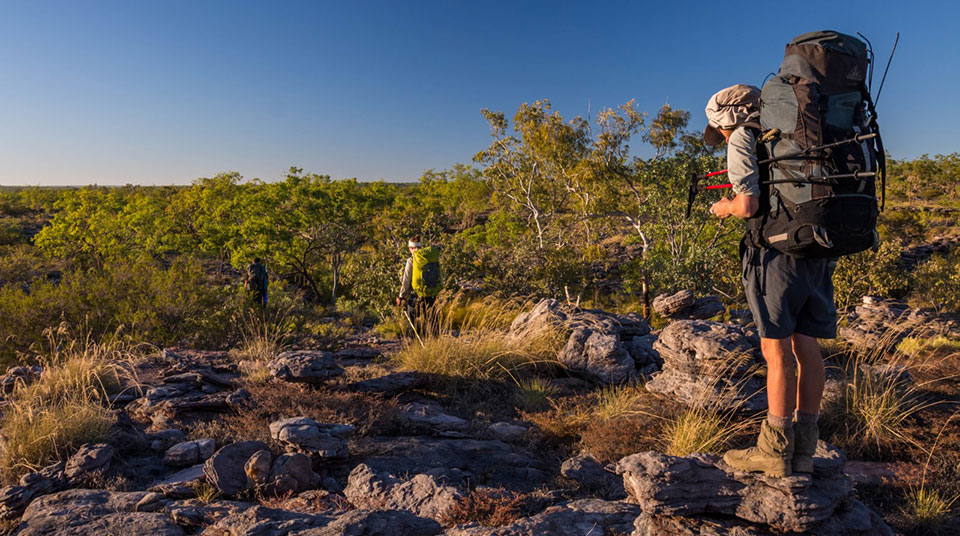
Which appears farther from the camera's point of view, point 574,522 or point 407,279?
point 407,279

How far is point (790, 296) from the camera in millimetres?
2338

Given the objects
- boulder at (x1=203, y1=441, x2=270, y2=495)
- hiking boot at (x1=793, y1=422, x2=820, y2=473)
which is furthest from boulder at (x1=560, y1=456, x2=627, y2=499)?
boulder at (x1=203, y1=441, x2=270, y2=495)

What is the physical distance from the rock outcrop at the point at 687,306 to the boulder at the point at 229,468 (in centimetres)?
673

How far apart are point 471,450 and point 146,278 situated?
6844 millimetres

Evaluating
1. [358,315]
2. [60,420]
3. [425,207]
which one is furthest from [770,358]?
[425,207]

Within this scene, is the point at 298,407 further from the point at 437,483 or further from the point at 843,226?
the point at 843,226

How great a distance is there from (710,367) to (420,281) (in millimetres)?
4354

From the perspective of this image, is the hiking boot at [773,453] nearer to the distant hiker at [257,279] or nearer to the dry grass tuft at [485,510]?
the dry grass tuft at [485,510]

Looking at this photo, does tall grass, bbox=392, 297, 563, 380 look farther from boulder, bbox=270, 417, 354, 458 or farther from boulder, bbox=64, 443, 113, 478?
boulder, bbox=64, 443, 113, 478

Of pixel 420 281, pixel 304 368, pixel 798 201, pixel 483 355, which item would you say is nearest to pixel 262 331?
pixel 420 281

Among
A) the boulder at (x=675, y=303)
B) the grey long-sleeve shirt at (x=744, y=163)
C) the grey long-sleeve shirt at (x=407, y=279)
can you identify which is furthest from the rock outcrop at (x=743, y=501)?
the boulder at (x=675, y=303)

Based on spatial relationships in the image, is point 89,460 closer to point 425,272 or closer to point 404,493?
point 404,493

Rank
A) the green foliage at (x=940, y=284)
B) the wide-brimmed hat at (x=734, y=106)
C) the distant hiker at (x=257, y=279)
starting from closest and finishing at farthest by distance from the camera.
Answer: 1. the wide-brimmed hat at (x=734, y=106)
2. the distant hiker at (x=257, y=279)
3. the green foliage at (x=940, y=284)

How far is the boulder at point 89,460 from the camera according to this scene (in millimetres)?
3207
